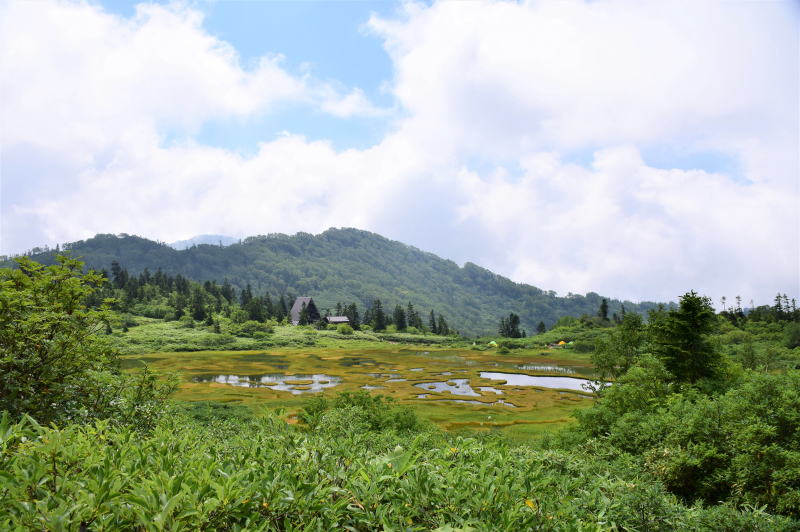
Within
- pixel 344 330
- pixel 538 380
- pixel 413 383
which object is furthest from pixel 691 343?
pixel 344 330

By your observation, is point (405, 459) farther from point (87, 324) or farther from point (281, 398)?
point (281, 398)

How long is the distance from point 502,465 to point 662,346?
809 inches

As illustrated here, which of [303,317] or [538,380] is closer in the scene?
[538,380]

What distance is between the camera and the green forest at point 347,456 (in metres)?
2.72

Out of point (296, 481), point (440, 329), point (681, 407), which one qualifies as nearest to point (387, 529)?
point (296, 481)

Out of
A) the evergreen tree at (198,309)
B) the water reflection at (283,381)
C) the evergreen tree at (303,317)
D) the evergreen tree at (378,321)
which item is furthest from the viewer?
the evergreen tree at (378,321)

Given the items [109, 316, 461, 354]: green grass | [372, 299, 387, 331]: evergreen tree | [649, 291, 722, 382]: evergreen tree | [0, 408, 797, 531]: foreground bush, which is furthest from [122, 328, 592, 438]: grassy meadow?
[372, 299, 387, 331]: evergreen tree

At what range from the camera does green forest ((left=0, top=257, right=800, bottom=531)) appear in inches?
107

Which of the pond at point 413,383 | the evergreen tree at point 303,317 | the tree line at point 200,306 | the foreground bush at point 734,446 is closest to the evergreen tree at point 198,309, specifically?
the tree line at point 200,306

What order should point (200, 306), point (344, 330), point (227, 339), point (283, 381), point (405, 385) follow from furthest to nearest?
point (344, 330), point (200, 306), point (227, 339), point (283, 381), point (405, 385)

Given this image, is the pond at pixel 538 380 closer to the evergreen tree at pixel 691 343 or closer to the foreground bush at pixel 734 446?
the evergreen tree at pixel 691 343

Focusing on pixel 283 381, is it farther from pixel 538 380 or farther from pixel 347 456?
pixel 347 456

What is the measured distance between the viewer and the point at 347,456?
3914 millimetres

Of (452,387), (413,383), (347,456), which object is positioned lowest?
(452,387)
